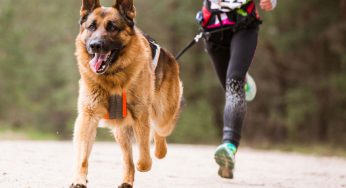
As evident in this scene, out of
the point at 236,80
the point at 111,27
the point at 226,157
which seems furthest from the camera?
the point at 236,80

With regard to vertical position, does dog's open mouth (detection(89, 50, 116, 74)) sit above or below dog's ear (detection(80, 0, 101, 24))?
below

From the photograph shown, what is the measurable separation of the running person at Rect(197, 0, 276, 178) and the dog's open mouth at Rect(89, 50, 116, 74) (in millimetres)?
1534

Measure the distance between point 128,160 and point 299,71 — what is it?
60.8ft

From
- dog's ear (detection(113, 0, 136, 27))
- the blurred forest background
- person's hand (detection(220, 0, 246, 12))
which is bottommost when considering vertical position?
the blurred forest background

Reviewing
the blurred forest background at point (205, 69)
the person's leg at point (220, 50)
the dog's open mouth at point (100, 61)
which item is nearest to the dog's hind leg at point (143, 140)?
the dog's open mouth at point (100, 61)

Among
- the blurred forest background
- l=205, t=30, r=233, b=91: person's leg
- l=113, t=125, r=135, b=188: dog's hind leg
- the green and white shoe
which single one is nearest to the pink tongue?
l=113, t=125, r=135, b=188: dog's hind leg

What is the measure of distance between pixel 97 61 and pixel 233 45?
1.82 meters

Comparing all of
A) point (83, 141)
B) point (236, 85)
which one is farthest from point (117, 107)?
point (236, 85)

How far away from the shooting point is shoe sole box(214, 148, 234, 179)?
5965 millimetres

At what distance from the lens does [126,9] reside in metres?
5.53

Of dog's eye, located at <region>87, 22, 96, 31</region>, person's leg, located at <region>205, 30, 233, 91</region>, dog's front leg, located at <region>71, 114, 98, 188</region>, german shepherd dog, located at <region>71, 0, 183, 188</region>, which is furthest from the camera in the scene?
person's leg, located at <region>205, 30, 233, 91</region>

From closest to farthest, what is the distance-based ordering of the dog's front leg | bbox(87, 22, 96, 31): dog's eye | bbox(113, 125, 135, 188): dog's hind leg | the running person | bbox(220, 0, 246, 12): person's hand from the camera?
1. the dog's front leg
2. bbox(87, 22, 96, 31): dog's eye
3. bbox(113, 125, 135, 188): dog's hind leg
4. the running person
5. bbox(220, 0, 246, 12): person's hand

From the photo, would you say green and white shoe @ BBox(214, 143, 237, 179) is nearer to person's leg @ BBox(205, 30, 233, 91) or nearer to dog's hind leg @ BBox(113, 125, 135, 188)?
dog's hind leg @ BBox(113, 125, 135, 188)

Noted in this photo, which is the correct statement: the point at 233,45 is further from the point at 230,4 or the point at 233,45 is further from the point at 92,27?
the point at 92,27
